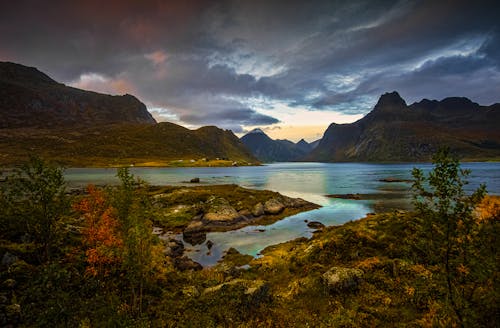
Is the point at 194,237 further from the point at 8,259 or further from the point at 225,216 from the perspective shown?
the point at 8,259

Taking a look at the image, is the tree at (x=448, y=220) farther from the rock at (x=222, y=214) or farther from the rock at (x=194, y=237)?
the rock at (x=222, y=214)

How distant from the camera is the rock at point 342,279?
1017 inches

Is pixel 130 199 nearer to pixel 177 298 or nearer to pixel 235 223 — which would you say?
pixel 177 298

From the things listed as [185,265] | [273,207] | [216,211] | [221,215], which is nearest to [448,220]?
[185,265]

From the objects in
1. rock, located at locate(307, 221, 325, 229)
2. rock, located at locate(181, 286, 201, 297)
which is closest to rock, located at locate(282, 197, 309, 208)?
rock, located at locate(307, 221, 325, 229)

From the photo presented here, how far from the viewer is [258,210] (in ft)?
238

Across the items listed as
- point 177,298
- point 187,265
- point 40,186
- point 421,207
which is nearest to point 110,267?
point 177,298

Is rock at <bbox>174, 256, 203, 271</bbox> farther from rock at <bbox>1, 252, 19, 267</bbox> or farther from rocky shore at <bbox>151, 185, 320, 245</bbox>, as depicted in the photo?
rock at <bbox>1, 252, 19, 267</bbox>

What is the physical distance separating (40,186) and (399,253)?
3756 cm

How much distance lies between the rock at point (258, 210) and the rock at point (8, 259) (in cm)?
5241

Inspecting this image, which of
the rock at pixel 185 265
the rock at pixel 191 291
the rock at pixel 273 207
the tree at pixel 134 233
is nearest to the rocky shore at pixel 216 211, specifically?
the rock at pixel 273 207

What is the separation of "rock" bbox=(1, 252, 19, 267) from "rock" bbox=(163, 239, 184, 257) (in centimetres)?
2046

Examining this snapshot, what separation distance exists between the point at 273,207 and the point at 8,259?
58.5 meters

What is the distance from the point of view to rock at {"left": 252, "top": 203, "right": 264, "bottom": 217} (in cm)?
7154
